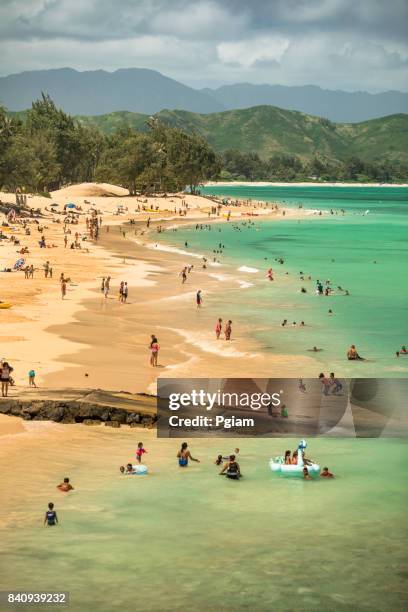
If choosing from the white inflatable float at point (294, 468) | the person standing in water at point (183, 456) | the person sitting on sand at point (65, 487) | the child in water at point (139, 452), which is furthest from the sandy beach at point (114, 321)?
the white inflatable float at point (294, 468)

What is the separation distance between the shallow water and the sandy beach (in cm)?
593

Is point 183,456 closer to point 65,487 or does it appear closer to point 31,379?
point 65,487

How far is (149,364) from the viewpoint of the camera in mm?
35125

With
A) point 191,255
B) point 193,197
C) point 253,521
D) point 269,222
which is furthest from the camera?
point 193,197

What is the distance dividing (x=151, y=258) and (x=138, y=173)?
86829 millimetres

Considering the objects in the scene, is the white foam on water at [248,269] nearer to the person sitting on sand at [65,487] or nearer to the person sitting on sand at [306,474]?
the person sitting on sand at [306,474]

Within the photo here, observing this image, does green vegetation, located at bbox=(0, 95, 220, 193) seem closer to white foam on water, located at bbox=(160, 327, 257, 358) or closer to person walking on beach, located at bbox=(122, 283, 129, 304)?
person walking on beach, located at bbox=(122, 283, 129, 304)

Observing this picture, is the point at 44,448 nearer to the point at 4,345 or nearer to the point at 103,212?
the point at 4,345

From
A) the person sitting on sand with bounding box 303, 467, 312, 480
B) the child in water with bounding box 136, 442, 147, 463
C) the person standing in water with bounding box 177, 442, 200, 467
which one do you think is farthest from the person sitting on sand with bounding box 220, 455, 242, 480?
the child in water with bounding box 136, 442, 147, 463

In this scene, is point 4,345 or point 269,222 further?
point 269,222

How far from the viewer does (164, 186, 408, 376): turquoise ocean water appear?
139 ft

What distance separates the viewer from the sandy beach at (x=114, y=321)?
33.8 m

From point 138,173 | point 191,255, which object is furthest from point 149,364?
point 138,173

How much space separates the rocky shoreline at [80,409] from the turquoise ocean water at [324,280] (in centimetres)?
1207
